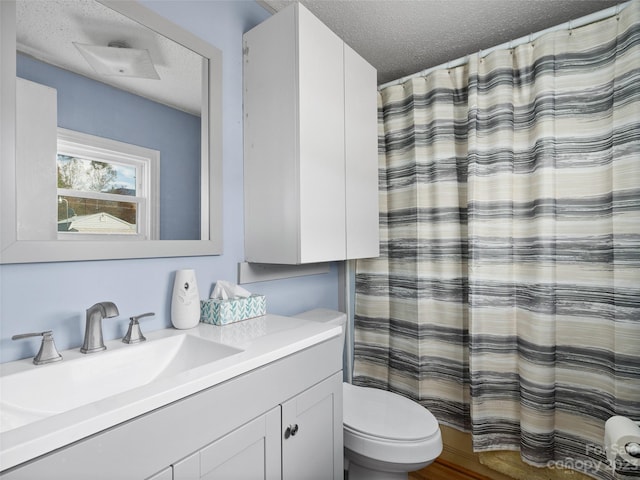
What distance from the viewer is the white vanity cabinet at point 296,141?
1.40m

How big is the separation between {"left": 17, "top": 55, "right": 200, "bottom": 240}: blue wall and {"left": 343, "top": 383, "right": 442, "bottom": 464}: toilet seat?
1.04m

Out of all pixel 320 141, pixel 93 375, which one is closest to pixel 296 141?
pixel 320 141

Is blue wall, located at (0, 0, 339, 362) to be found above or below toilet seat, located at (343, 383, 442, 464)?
above

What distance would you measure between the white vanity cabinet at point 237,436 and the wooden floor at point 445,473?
30.1 inches

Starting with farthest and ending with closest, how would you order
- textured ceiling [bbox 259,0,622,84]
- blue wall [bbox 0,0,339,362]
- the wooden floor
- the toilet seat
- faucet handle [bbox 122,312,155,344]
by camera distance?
the wooden floor → textured ceiling [bbox 259,0,622,84] → the toilet seat → faucet handle [bbox 122,312,155,344] → blue wall [bbox 0,0,339,362]

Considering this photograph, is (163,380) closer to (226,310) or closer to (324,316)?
(226,310)

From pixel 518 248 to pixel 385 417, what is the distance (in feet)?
3.45

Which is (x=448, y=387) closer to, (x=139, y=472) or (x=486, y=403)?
(x=486, y=403)

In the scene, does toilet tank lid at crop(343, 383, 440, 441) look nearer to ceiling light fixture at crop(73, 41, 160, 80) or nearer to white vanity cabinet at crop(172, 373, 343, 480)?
white vanity cabinet at crop(172, 373, 343, 480)

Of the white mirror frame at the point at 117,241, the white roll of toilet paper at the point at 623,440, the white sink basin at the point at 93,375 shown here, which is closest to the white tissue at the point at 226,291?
the white mirror frame at the point at 117,241

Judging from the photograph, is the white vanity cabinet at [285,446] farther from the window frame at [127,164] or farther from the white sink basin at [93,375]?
the window frame at [127,164]

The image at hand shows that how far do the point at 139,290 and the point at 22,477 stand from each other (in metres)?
0.65

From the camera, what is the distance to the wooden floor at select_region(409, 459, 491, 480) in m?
1.81

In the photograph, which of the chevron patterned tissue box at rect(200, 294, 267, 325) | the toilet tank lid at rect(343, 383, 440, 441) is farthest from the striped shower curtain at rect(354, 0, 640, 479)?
the chevron patterned tissue box at rect(200, 294, 267, 325)
